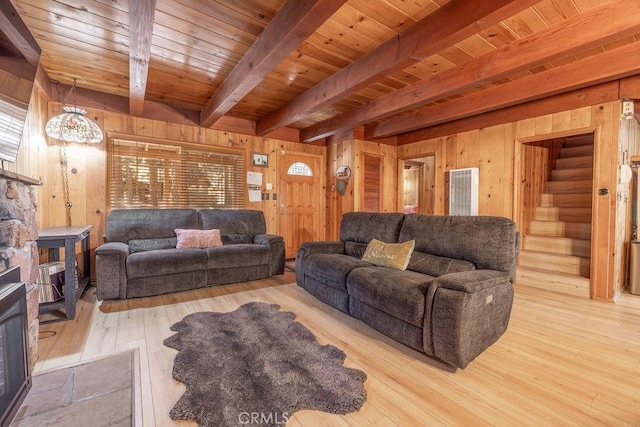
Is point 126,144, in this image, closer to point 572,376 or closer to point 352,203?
point 352,203

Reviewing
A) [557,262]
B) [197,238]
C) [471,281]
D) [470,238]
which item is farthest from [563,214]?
[197,238]

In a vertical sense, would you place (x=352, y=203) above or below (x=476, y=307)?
above

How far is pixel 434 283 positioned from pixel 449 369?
1.79 feet

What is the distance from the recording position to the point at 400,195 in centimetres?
544

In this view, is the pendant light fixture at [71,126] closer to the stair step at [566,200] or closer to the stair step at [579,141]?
the stair step at [566,200]

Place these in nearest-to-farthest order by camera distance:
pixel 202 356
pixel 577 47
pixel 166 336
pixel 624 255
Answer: pixel 202 356, pixel 577 47, pixel 166 336, pixel 624 255

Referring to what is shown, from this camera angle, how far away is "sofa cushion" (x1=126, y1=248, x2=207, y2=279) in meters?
2.94

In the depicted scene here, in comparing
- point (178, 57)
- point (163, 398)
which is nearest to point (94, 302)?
point (163, 398)

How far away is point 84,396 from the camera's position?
4.94ft

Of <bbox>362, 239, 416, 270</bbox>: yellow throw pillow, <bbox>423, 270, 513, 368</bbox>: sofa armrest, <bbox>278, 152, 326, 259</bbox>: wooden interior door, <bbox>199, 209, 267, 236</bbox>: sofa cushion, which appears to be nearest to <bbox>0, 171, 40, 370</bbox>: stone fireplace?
<bbox>199, 209, 267, 236</bbox>: sofa cushion

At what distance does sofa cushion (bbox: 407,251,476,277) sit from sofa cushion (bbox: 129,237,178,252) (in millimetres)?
2979

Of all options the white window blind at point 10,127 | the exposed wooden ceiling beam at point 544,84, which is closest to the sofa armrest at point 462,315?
the exposed wooden ceiling beam at point 544,84

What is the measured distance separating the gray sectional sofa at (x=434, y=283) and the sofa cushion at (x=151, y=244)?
5.86 feet

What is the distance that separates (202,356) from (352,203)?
3561 millimetres
